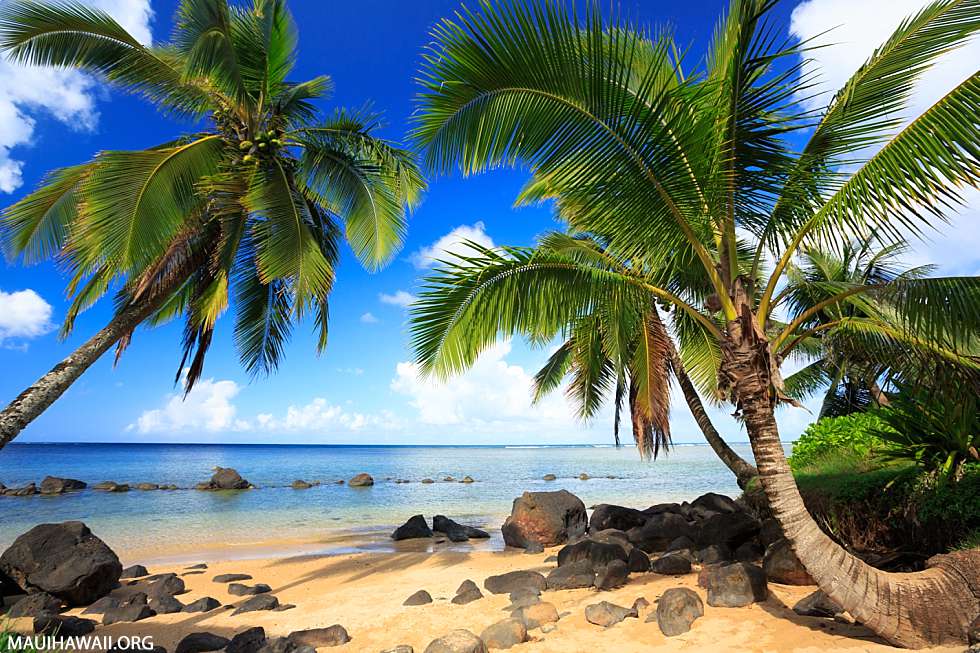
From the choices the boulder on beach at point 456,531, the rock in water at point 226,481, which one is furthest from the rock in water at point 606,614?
the rock in water at point 226,481

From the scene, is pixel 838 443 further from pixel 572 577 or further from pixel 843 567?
pixel 843 567

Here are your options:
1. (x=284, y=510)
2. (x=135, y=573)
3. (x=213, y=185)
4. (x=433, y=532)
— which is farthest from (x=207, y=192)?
(x=284, y=510)

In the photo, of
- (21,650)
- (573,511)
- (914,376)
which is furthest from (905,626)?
(573,511)

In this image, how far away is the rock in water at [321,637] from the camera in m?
6.33

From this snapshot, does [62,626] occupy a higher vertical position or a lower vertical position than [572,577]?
lower

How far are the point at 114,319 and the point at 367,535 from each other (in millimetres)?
10388

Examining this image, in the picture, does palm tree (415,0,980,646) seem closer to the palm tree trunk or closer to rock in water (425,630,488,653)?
rock in water (425,630,488,653)

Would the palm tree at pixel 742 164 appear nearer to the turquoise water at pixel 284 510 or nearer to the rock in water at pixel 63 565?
the rock in water at pixel 63 565

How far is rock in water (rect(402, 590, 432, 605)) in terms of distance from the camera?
7898mm

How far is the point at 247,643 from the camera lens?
6164mm

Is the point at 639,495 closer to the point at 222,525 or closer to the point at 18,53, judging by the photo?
the point at 222,525

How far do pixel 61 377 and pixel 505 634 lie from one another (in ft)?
19.5

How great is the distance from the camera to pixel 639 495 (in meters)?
25.1

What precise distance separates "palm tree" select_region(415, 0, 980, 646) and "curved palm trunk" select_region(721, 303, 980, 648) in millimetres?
12
